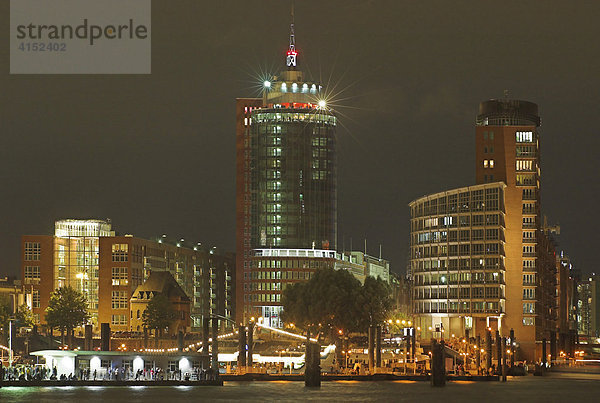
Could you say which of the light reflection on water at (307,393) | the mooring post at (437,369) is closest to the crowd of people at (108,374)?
the light reflection on water at (307,393)

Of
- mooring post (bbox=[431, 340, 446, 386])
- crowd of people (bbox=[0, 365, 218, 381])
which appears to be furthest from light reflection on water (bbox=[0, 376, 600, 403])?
crowd of people (bbox=[0, 365, 218, 381])

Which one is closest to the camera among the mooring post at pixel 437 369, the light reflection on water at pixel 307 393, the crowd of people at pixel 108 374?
the light reflection on water at pixel 307 393

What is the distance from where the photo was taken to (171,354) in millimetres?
162500

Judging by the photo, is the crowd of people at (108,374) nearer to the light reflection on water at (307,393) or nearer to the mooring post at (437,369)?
the light reflection on water at (307,393)

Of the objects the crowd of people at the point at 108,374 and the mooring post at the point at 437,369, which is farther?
the mooring post at the point at 437,369

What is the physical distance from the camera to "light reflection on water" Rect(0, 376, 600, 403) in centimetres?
14350

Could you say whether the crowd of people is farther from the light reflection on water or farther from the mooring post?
the mooring post

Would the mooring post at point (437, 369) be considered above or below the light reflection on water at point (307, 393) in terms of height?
above

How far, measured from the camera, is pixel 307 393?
149 metres

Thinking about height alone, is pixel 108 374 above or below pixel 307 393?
above

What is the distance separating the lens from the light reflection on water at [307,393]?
144 m

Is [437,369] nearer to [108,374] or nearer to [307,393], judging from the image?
[307,393]

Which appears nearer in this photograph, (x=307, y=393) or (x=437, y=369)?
(x=307, y=393)

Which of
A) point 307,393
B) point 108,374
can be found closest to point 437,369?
point 307,393
